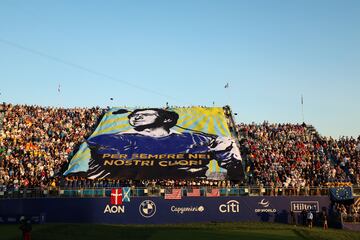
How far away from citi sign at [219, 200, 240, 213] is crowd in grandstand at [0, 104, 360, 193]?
3375 mm

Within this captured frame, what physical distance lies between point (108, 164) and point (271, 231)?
65.4 ft

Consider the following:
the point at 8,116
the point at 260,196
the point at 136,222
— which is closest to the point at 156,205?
the point at 136,222

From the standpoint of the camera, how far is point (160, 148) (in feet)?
154

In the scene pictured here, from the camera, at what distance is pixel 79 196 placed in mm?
36688

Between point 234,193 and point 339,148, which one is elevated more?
point 339,148

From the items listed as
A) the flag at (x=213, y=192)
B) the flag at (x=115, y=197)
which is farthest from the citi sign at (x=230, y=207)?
the flag at (x=115, y=197)

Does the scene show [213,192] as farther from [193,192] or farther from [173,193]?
[173,193]

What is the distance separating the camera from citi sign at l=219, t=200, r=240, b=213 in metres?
37.1

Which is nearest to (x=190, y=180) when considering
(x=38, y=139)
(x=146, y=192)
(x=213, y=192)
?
(x=213, y=192)

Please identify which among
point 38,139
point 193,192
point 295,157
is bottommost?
point 193,192

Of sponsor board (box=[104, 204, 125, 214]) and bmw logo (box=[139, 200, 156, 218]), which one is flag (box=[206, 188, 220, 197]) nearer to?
bmw logo (box=[139, 200, 156, 218])

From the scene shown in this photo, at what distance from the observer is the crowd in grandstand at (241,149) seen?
40.3 metres

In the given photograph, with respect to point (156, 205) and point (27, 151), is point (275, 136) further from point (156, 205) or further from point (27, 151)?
point (27, 151)

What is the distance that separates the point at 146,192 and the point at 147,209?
1.46 meters
